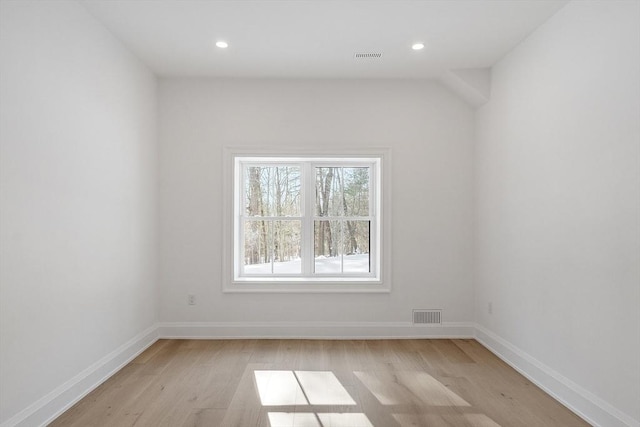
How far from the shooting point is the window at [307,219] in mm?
4199

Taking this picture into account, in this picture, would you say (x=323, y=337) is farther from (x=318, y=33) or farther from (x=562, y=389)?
(x=318, y=33)

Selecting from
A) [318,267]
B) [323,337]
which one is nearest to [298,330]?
[323,337]

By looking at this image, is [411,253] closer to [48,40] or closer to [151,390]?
[151,390]

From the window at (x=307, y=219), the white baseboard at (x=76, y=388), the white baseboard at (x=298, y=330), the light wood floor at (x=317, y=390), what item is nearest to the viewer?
the white baseboard at (x=76, y=388)

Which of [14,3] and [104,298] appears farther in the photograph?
[104,298]

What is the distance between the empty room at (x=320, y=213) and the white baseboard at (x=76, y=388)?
17 mm

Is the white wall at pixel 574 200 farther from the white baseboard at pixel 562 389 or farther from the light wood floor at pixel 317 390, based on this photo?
the light wood floor at pixel 317 390

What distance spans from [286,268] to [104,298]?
1.87 meters

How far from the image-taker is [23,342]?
2113 millimetres

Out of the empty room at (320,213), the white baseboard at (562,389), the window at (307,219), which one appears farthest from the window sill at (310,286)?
the white baseboard at (562,389)

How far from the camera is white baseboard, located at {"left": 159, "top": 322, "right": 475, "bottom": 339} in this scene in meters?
3.94

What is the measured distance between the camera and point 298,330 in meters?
3.96

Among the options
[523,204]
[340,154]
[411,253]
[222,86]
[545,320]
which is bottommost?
[545,320]

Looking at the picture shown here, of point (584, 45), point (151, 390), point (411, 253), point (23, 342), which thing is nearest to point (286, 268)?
point (411, 253)
